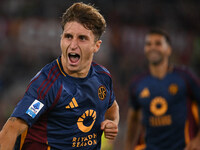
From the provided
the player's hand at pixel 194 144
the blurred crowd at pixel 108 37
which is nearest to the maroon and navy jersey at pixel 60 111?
the player's hand at pixel 194 144

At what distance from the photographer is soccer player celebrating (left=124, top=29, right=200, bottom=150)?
18.7ft

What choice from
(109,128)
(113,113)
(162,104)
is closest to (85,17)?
(109,128)

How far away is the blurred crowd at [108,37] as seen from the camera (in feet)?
38.4

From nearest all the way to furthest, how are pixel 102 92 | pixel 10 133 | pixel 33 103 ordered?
pixel 10 133 → pixel 33 103 → pixel 102 92

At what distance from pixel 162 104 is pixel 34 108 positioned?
10.4ft

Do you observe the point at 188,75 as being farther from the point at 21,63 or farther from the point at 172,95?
the point at 21,63

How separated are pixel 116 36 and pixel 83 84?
998 centimetres

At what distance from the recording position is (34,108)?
297cm

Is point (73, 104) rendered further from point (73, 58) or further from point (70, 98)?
point (73, 58)

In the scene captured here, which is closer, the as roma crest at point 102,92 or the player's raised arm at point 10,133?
the player's raised arm at point 10,133

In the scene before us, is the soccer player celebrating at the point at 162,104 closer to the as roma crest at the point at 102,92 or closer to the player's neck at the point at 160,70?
the player's neck at the point at 160,70

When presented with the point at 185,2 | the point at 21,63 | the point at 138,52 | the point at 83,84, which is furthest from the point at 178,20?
the point at 83,84

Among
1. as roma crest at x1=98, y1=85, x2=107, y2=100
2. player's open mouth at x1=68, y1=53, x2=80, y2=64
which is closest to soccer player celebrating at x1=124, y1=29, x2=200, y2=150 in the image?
as roma crest at x1=98, y1=85, x2=107, y2=100

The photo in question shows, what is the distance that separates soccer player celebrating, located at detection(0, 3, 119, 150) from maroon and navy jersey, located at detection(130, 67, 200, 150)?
93.7 inches
